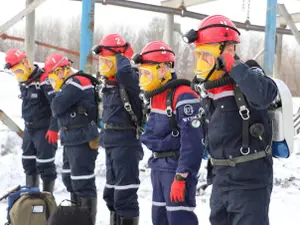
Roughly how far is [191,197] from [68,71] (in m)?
2.68

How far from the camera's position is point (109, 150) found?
16.9ft

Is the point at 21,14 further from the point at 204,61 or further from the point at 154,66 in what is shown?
the point at 204,61

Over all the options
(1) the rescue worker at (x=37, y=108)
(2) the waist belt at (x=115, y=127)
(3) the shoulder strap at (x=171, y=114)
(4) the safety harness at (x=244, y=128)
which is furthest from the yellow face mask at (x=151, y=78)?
(1) the rescue worker at (x=37, y=108)

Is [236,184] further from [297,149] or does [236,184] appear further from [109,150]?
[297,149]

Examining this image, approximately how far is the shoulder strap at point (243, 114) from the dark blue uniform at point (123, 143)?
75.2 inches

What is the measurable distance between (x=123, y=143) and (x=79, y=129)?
26.9 inches

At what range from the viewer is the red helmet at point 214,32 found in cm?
332

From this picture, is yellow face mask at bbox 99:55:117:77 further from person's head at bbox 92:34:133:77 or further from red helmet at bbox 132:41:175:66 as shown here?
red helmet at bbox 132:41:175:66

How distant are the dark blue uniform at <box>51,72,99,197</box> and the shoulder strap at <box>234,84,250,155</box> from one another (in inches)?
101

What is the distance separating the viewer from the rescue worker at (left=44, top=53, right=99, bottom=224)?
212 inches

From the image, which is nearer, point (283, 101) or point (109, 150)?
point (283, 101)

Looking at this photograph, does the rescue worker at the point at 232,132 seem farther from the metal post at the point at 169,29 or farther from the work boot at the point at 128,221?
the metal post at the point at 169,29

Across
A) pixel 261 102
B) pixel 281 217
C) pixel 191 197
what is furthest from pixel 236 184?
pixel 281 217

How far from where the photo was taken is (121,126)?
5055 millimetres
